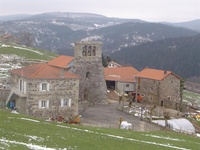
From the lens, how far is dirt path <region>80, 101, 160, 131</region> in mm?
46984

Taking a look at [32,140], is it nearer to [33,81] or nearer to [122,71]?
[33,81]

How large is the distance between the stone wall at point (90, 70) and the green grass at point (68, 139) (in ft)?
93.8

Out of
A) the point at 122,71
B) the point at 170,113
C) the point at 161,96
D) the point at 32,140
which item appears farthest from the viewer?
the point at 122,71

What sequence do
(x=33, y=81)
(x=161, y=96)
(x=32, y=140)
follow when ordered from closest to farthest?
(x=32, y=140), (x=33, y=81), (x=161, y=96)

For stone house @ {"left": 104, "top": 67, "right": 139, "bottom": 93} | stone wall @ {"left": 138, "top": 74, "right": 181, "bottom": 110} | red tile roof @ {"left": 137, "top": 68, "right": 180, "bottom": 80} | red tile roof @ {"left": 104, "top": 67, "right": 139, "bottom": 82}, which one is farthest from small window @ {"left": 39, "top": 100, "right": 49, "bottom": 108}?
red tile roof @ {"left": 104, "top": 67, "right": 139, "bottom": 82}

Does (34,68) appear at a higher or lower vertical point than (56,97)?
higher

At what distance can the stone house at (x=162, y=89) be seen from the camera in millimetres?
68438

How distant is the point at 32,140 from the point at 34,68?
25.9 meters

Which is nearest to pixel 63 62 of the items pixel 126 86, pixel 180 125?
pixel 126 86

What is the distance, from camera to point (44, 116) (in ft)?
157

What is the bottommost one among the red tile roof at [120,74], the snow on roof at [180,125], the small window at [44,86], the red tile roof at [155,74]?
the snow on roof at [180,125]

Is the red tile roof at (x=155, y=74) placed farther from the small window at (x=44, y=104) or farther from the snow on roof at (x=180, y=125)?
the small window at (x=44, y=104)

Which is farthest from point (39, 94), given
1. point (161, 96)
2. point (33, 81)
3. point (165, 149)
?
point (161, 96)

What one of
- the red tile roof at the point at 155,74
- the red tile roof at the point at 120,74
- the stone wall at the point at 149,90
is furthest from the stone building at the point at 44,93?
the red tile roof at the point at 120,74
